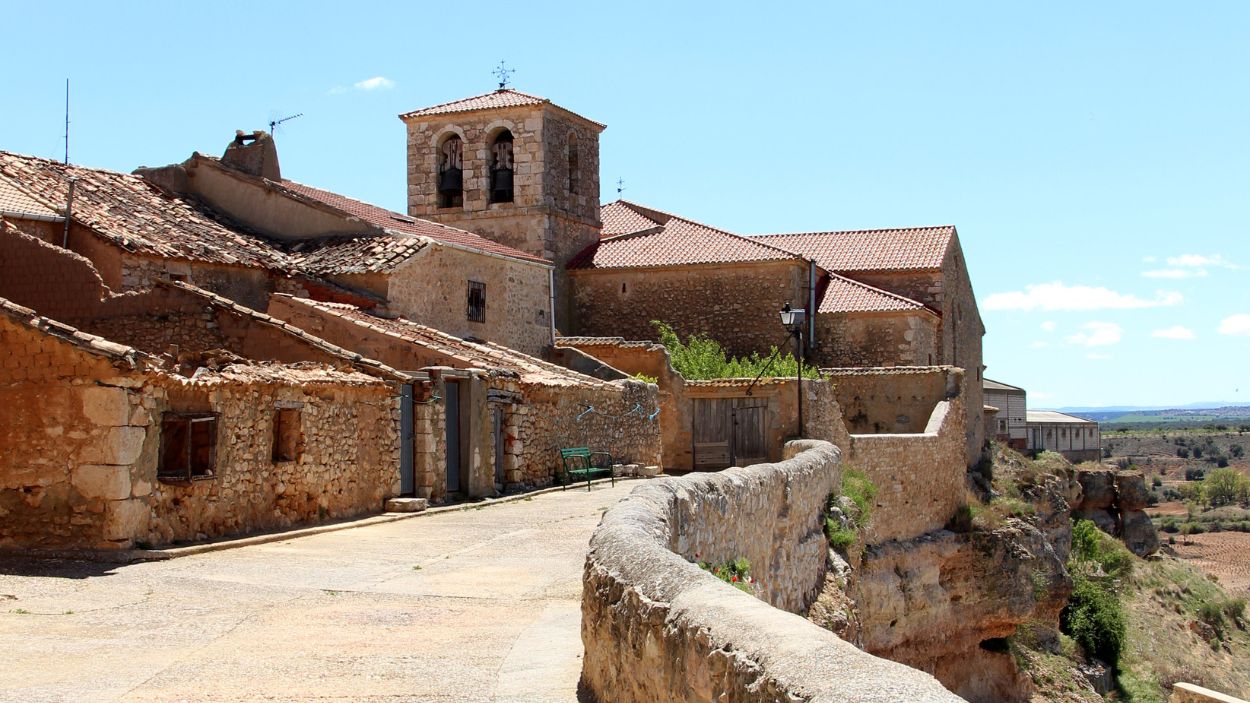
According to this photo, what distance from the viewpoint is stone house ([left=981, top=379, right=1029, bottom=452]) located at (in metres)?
48.6

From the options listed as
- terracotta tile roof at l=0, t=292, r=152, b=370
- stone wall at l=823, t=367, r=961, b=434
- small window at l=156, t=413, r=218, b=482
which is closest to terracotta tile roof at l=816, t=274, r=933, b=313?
stone wall at l=823, t=367, r=961, b=434

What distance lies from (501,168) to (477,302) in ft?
27.2

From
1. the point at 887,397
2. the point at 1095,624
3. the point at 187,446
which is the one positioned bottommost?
the point at 1095,624

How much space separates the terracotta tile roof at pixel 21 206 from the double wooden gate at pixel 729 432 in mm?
12327

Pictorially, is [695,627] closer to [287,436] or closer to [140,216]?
[287,436]

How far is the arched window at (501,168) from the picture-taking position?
3547 centimetres

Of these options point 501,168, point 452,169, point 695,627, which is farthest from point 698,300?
point 695,627

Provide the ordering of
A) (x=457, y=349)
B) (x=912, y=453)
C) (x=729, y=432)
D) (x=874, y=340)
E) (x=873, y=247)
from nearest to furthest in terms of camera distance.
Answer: (x=457, y=349)
(x=912, y=453)
(x=729, y=432)
(x=874, y=340)
(x=873, y=247)

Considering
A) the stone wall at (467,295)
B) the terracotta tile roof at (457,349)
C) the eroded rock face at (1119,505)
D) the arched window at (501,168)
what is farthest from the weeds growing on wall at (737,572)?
the eroded rock face at (1119,505)

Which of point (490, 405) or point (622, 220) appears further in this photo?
point (622, 220)

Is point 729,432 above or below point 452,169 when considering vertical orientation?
below

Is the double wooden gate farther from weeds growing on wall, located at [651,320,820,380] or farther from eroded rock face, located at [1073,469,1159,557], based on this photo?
eroded rock face, located at [1073,469,1159,557]

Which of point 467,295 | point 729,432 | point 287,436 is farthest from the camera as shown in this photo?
point 467,295

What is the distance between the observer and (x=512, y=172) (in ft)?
116
